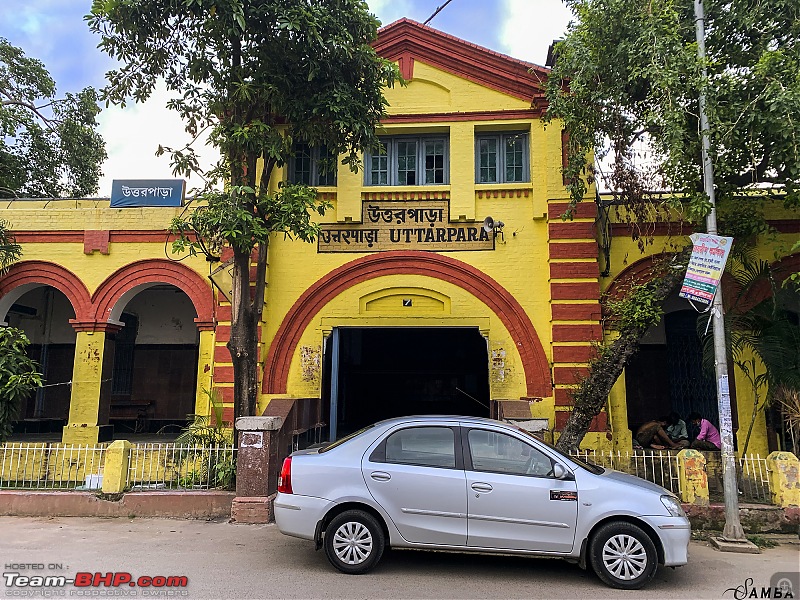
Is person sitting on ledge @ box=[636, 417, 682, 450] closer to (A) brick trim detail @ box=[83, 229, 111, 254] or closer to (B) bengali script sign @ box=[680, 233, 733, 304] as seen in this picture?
(B) bengali script sign @ box=[680, 233, 733, 304]

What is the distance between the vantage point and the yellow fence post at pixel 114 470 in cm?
831

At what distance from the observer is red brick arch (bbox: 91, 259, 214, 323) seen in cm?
1189

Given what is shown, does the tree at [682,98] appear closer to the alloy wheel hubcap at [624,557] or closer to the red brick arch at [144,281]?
the alloy wheel hubcap at [624,557]

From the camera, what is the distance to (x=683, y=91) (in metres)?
7.67

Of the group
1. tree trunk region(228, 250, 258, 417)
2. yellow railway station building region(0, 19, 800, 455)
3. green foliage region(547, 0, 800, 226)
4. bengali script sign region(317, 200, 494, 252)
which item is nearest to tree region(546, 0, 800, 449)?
green foliage region(547, 0, 800, 226)

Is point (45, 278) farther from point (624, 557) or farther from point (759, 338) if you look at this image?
point (759, 338)

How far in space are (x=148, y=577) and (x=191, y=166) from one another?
5.84 meters

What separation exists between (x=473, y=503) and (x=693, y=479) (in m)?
4.00

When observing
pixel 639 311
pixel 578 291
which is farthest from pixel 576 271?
pixel 639 311

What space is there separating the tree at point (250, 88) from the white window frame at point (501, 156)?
2705 mm

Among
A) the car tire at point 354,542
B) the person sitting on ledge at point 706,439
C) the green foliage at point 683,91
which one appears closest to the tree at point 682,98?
the green foliage at point 683,91

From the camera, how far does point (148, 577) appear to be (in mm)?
5688

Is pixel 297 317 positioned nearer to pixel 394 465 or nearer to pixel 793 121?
pixel 394 465

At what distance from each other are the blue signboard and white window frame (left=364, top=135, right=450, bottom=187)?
407 cm
